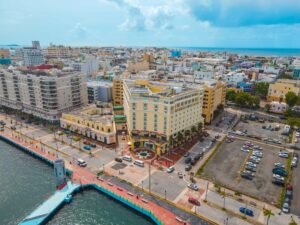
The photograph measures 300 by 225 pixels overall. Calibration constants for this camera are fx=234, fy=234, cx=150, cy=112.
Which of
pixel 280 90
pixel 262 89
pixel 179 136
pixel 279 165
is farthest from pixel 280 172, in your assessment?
pixel 262 89

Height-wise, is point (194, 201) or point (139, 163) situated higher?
point (139, 163)

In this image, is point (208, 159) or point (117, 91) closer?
point (208, 159)

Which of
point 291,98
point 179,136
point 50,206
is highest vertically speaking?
point 291,98

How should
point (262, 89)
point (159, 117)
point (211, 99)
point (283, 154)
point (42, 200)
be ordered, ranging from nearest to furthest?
point (42, 200), point (283, 154), point (159, 117), point (211, 99), point (262, 89)

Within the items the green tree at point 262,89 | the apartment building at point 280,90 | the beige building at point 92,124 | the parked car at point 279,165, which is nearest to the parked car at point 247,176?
the parked car at point 279,165

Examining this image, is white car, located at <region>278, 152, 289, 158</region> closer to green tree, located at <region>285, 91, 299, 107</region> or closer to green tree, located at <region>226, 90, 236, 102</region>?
green tree, located at <region>285, 91, 299, 107</region>

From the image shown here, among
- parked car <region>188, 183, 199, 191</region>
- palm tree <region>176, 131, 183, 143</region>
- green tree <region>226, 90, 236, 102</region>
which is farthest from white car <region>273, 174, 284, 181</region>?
green tree <region>226, 90, 236, 102</region>

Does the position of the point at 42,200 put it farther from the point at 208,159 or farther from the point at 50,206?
the point at 208,159

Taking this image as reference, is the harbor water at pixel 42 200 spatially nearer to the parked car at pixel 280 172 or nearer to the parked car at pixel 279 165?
the parked car at pixel 280 172
